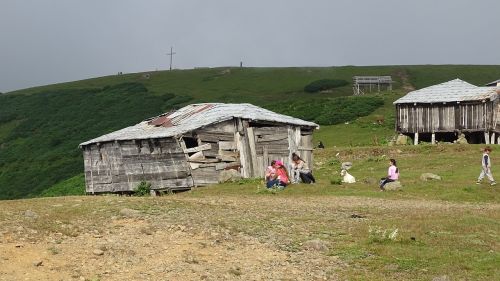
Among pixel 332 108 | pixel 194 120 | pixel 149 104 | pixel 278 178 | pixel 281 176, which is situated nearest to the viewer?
pixel 278 178

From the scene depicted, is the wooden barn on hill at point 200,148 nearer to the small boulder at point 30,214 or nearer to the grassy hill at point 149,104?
the grassy hill at point 149,104

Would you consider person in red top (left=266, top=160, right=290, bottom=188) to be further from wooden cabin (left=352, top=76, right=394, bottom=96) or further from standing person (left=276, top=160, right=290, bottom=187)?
wooden cabin (left=352, top=76, right=394, bottom=96)

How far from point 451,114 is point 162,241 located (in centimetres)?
4391

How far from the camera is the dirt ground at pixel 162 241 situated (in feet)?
45.5

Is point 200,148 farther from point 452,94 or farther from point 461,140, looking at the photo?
point 452,94

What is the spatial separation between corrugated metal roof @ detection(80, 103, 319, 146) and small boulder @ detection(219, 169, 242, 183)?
101 inches

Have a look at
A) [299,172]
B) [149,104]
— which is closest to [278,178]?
[299,172]

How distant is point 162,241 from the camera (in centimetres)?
1619

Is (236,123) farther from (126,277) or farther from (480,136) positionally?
(480,136)

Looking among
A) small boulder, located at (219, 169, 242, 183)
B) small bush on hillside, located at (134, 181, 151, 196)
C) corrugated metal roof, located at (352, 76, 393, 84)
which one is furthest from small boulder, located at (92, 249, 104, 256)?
corrugated metal roof, located at (352, 76, 393, 84)

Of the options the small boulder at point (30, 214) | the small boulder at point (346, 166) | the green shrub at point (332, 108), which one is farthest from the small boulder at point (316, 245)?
the green shrub at point (332, 108)

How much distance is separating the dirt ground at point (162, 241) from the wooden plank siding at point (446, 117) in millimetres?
35728

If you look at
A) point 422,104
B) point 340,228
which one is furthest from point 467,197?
point 422,104

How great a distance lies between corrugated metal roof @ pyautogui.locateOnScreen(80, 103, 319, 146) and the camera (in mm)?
35469
